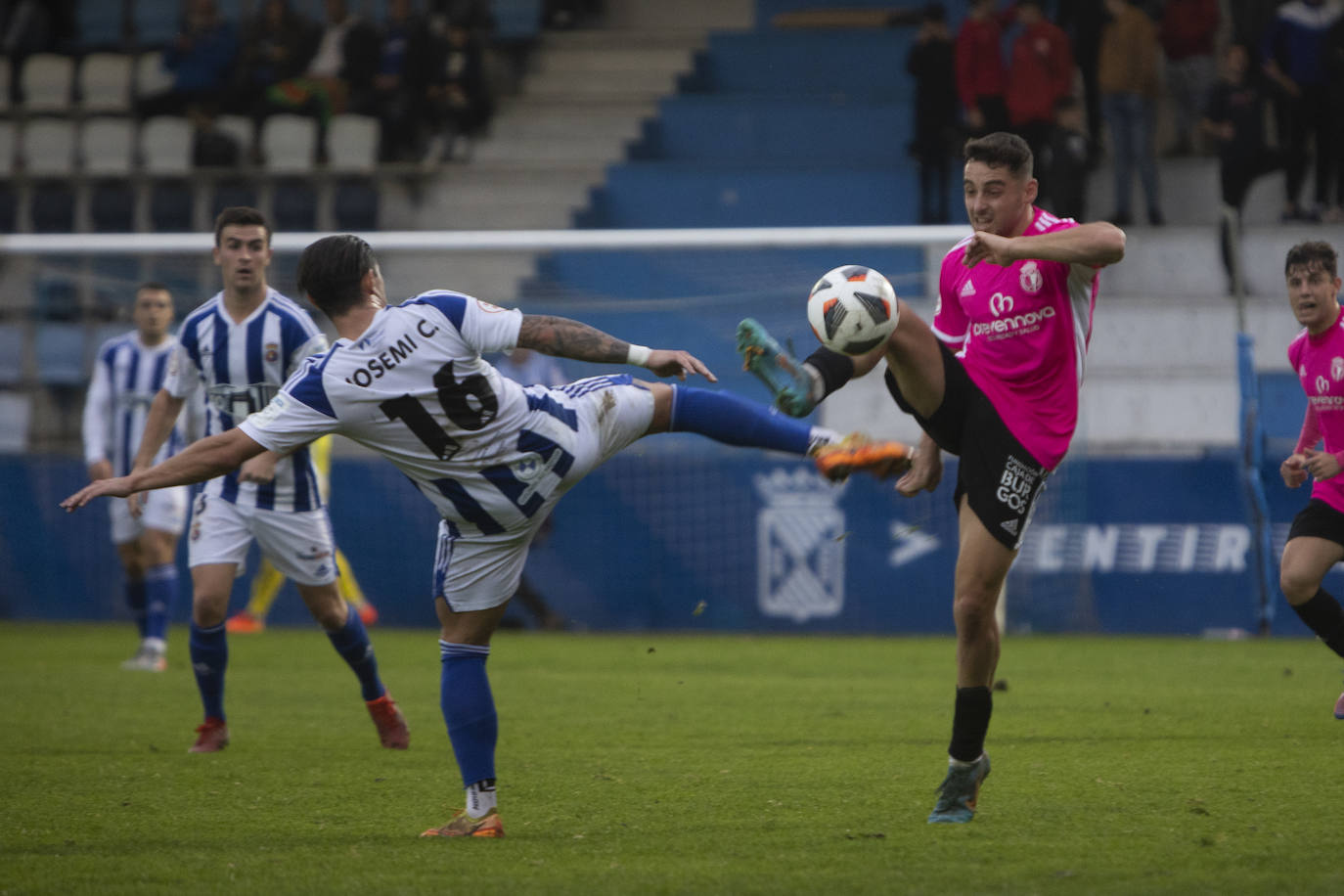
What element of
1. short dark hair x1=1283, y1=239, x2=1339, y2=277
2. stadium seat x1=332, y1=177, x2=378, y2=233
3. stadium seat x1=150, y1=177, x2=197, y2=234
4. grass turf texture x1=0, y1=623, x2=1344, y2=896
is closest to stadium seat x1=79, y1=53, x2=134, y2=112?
stadium seat x1=150, y1=177, x2=197, y2=234

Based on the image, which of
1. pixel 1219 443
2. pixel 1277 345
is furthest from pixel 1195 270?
pixel 1219 443

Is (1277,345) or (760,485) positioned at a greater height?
(1277,345)

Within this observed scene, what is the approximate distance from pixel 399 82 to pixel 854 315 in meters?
14.5

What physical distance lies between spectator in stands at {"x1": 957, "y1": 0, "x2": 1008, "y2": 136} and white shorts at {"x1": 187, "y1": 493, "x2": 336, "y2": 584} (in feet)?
34.4

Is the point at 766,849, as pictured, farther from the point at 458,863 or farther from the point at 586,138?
the point at 586,138

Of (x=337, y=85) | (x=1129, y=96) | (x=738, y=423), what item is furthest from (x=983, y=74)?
(x=738, y=423)

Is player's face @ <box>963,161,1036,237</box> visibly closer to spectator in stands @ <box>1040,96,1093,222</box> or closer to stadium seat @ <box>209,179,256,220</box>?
spectator in stands @ <box>1040,96,1093,222</box>

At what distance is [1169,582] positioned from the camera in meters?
13.1

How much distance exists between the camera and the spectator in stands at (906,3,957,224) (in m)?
16.4

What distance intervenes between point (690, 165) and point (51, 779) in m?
13.4

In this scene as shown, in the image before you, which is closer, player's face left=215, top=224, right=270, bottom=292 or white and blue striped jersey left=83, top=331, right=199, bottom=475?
player's face left=215, top=224, right=270, bottom=292

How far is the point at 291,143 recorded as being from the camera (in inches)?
728

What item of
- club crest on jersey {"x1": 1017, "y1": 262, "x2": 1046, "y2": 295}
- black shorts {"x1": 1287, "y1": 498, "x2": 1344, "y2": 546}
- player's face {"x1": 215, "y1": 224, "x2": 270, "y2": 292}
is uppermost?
club crest on jersey {"x1": 1017, "y1": 262, "x2": 1046, "y2": 295}

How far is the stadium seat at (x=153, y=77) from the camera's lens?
19.8 metres
